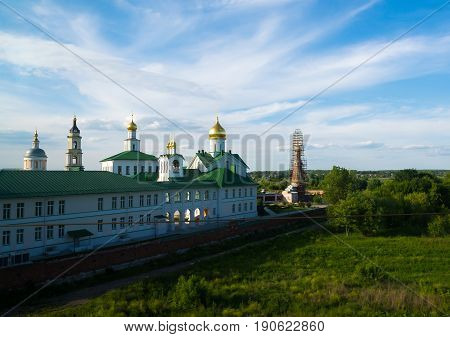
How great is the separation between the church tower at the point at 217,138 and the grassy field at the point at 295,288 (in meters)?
14.7

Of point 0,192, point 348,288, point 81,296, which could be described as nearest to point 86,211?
point 0,192

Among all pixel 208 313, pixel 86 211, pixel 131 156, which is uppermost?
pixel 131 156

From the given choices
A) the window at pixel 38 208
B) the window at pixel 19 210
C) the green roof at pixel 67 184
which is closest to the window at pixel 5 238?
the window at pixel 19 210

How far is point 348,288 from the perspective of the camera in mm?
13961

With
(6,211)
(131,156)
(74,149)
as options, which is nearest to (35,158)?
(74,149)

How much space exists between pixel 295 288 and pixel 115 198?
12586 mm

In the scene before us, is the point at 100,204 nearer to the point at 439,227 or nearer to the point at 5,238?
the point at 5,238

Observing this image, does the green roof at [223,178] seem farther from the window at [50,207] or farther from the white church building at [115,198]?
the window at [50,207]

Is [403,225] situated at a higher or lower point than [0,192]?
lower

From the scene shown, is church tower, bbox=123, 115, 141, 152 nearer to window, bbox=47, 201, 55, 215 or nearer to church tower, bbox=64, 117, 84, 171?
church tower, bbox=64, 117, 84, 171

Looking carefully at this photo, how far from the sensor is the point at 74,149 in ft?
111

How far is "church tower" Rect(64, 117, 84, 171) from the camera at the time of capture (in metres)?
33.8

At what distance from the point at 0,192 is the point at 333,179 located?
32.5m
